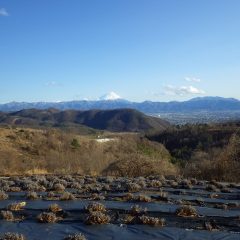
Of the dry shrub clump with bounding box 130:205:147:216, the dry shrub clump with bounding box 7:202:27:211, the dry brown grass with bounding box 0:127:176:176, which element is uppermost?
the dry shrub clump with bounding box 130:205:147:216

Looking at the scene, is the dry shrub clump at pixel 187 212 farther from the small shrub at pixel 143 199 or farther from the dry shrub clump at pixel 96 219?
the small shrub at pixel 143 199

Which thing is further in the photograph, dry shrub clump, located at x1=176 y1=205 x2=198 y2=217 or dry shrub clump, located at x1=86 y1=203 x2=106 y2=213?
dry shrub clump, located at x1=86 y1=203 x2=106 y2=213

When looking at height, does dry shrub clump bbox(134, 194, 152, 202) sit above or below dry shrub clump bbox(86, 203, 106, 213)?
below

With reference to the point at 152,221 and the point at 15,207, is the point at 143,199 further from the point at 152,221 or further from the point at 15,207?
the point at 152,221

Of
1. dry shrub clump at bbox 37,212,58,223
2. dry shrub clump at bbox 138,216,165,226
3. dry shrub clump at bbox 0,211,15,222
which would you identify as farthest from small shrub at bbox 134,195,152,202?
dry shrub clump at bbox 0,211,15,222

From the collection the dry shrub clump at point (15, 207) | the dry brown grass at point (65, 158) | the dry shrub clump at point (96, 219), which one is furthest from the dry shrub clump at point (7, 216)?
the dry brown grass at point (65, 158)

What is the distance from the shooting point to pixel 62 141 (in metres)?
60.1

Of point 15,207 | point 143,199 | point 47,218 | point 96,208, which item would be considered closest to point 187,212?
point 96,208

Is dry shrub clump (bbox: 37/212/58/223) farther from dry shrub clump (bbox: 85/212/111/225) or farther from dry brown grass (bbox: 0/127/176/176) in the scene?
dry brown grass (bbox: 0/127/176/176)

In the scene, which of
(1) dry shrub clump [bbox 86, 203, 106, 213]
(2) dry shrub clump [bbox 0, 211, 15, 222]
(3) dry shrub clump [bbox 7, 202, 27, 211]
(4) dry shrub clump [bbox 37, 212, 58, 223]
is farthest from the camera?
(3) dry shrub clump [bbox 7, 202, 27, 211]

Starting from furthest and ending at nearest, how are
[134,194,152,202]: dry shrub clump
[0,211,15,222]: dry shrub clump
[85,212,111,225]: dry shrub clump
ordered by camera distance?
[134,194,152,202]: dry shrub clump → [0,211,15,222]: dry shrub clump → [85,212,111,225]: dry shrub clump

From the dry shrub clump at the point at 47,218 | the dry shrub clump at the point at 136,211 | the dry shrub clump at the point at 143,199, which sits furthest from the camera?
the dry shrub clump at the point at 143,199

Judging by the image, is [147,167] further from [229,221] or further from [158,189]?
[229,221]

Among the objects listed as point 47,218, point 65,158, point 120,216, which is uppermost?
point 47,218
